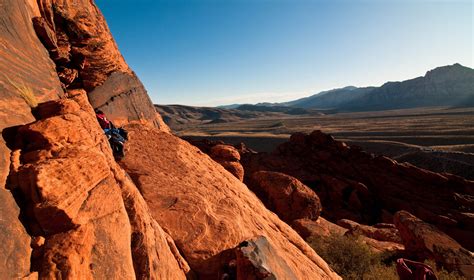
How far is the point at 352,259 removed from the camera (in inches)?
508

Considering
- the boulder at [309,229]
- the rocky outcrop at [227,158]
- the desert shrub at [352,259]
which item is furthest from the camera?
the rocky outcrop at [227,158]

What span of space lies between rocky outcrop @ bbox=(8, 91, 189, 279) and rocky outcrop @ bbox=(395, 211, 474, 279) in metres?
13.2

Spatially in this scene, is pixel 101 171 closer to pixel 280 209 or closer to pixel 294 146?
pixel 280 209

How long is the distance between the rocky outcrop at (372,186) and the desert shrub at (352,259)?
11111mm


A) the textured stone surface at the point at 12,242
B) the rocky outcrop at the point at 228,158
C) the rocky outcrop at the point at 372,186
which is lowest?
the rocky outcrop at the point at 372,186

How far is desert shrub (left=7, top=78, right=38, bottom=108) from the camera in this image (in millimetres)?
6047

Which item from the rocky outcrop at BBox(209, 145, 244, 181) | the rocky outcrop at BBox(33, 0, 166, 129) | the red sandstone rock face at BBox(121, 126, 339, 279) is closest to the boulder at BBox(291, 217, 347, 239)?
the rocky outcrop at BBox(209, 145, 244, 181)

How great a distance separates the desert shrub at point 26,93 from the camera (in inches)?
238

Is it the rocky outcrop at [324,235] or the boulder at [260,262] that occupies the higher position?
the boulder at [260,262]

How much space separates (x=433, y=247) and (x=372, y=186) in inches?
622

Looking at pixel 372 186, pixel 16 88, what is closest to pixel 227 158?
pixel 16 88

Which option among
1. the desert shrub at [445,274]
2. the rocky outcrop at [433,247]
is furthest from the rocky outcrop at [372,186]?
the desert shrub at [445,274]

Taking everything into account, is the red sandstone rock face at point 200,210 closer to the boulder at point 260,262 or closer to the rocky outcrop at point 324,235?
the boulder at point 260,262

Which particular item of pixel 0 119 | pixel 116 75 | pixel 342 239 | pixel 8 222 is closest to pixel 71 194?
pixel 8 222
